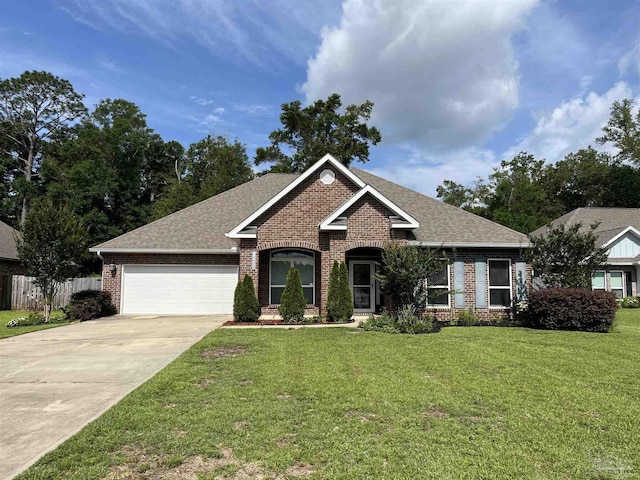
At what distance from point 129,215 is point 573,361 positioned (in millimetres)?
37316

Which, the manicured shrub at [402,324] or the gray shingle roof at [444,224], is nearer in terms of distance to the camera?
the manicured shrub at [402,324]

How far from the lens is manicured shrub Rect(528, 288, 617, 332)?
12.6m

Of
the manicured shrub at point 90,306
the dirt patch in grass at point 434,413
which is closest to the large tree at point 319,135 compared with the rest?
the manicured shrub at point 90,306

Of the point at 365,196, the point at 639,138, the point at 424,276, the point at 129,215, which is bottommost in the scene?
the point at 424,276

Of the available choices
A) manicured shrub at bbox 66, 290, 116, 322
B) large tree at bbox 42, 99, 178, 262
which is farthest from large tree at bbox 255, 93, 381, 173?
manicured shrub at bbox 66, 290, 116, 322

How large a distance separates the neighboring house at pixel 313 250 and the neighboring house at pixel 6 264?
724cm

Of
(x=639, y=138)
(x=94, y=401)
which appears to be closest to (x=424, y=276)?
(x=94, y=401)

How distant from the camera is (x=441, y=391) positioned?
20.1 ft

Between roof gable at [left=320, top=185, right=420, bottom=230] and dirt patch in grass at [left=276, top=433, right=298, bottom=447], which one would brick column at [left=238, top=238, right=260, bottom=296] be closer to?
roof gable at [left=320, top=185, right=420, bottom=230]

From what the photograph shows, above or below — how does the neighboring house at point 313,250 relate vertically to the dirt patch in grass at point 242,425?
above

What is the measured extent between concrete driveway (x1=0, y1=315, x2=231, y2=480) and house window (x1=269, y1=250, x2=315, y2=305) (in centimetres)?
310

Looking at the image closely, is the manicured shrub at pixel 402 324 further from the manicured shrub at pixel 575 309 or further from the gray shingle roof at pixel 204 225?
the gray shingle roof at pixel 204 225

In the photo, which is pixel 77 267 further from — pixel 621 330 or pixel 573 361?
pixel 621 330

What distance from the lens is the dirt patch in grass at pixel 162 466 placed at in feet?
12.2
